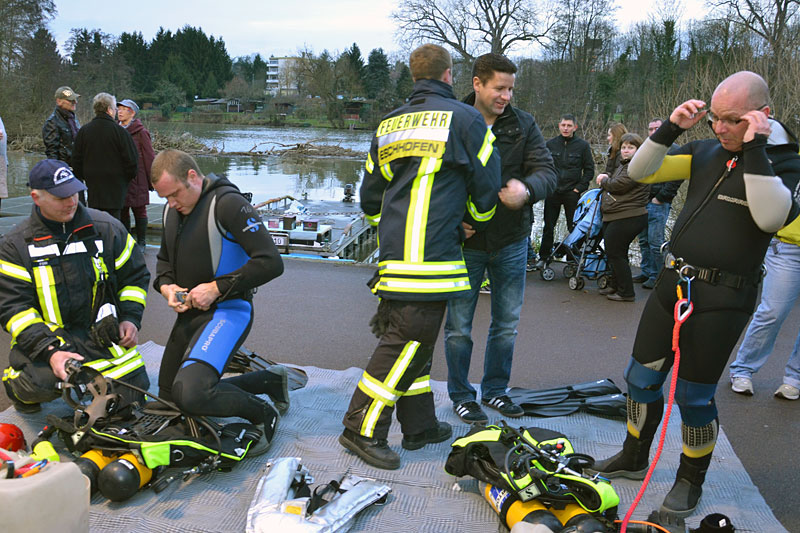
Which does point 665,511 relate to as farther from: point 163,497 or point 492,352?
point 163,497

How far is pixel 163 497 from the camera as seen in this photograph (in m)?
3.23

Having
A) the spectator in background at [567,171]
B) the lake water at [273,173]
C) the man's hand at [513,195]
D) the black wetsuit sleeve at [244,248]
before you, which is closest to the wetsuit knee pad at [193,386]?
the black wetsuit sleeve at [244,248]

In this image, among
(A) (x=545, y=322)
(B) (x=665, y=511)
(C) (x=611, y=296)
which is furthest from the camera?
(C) (x=611, y=296)

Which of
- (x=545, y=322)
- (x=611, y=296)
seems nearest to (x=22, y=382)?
(x=545, y=322)

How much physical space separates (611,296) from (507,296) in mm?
3709

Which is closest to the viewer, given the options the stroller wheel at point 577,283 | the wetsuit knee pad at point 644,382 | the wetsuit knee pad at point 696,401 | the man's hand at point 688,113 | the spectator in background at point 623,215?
the man's hand at point 688,113

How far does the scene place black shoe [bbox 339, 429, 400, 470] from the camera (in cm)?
354

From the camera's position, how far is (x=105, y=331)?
3.94 metres

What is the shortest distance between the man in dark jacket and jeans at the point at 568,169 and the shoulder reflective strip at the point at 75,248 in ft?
19.3

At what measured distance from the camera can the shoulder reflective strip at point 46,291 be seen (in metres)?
3.84

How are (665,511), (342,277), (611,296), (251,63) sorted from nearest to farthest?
(665,511)
(611,296)
(342,277)
(251,63)

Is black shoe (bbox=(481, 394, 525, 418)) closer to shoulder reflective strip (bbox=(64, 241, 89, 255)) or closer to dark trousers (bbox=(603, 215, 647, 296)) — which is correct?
shoulder reflective strip (bbox=(64, 241, 89, 255))

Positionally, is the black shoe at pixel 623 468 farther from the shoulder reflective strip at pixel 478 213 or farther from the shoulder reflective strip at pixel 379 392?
the shoulder reflective strip at pixel 478 213

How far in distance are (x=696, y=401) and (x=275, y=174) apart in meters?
27.5
